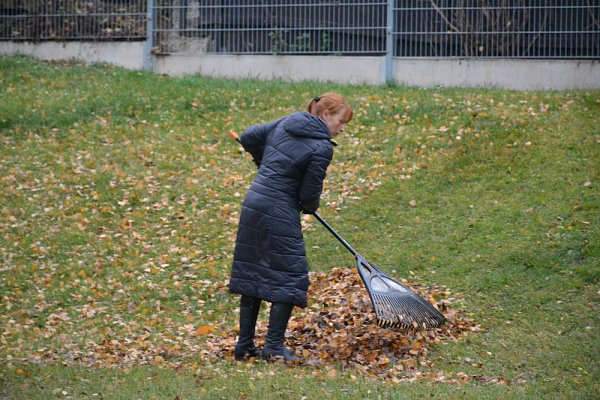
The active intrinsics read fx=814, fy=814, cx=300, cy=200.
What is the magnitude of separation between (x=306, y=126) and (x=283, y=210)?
60 centimetres

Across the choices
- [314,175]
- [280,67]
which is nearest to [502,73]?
[280,67]

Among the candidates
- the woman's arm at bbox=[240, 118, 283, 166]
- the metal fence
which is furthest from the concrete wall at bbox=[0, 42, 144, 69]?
the woman's arm at bbox=[240, 118, 283, 166]

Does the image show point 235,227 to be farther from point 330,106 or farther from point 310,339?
point 330,106

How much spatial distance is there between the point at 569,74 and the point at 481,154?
3.50 meters

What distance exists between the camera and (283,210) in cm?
563

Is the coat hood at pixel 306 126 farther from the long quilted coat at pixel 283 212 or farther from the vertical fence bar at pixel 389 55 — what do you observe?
the vertical fence bar at pixel 389 55

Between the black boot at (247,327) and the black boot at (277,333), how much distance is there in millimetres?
114

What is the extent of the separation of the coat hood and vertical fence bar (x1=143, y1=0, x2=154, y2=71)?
32.1ft

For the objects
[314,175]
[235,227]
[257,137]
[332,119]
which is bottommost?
[235,227]

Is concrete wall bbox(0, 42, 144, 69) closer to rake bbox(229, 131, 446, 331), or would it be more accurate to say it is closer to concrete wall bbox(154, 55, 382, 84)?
concrete wall bbox(154, 55, 382, 84)

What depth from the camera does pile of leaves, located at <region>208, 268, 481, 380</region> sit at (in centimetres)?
582

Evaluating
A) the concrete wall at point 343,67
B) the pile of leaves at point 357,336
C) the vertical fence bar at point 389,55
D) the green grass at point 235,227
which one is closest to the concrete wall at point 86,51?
the concrete wall at point 343,67

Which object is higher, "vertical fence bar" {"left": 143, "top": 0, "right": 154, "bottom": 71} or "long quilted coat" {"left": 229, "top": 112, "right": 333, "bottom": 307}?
"vertical fence bar" {"left": 143, "top": 0, "right": 154, "bottom": 71}

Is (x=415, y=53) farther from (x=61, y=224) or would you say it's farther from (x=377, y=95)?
(x=61, y=224)
